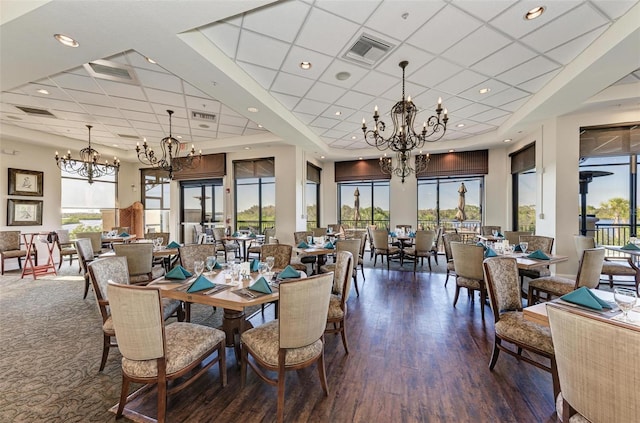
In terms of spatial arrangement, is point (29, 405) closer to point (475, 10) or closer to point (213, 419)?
point (213, 419)

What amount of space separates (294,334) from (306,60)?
335 cm

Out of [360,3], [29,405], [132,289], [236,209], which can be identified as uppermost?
[360,3]

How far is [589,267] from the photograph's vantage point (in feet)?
9.52

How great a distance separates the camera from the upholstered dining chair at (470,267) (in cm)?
346

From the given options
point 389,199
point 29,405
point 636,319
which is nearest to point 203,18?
Answer: point 29,405

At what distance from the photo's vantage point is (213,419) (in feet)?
5.88

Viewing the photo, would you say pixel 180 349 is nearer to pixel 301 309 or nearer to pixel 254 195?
pixel 301 309

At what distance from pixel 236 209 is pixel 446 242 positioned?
6.37 meters

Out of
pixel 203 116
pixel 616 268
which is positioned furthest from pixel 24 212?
pixel 616 268

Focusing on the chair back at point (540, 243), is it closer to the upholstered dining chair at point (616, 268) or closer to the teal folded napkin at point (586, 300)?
the upholstered dining chair at point (616, 268)

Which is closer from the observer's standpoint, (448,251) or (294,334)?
(294,334)

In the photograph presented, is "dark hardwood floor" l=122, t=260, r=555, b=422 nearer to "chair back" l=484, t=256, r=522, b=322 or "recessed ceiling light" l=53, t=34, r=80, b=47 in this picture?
"chair back" l=484, t=256, r=522, b=322

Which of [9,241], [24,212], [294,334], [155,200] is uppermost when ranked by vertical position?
[155,200]

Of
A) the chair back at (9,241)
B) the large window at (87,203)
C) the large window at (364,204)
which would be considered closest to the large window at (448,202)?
the large window at (364,204)
